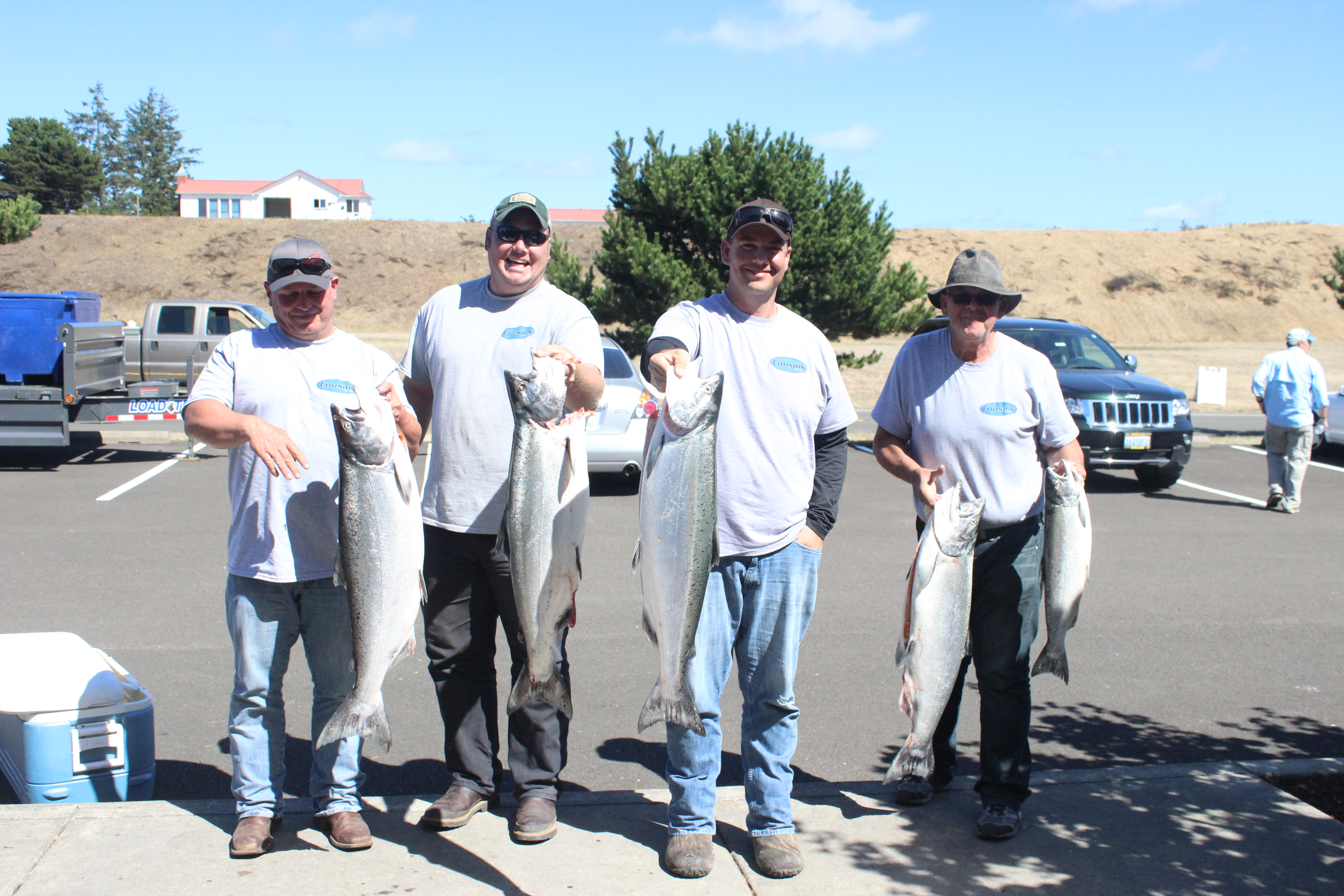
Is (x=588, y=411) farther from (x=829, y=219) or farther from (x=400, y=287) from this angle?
(x=400, y=287)

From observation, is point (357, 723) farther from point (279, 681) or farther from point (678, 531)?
point (678, 531)

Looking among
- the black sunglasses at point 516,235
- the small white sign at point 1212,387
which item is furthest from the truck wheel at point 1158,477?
the small white sign at point 1212,387

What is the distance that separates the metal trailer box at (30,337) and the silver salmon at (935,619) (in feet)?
42.9

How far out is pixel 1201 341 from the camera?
179ft

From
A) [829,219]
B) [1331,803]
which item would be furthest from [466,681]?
[829,219]

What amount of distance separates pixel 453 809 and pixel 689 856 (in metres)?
0.89

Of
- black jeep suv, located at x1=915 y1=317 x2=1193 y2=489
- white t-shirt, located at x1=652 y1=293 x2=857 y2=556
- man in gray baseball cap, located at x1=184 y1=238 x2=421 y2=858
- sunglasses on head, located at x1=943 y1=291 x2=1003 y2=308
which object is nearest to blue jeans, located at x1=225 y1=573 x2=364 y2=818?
man in gray baseball cap, located at x1=184 y1=238 x2=421 y2=858

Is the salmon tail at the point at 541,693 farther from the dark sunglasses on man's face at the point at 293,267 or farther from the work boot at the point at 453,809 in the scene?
the dark sunglasses on man's face at the point at 293,267

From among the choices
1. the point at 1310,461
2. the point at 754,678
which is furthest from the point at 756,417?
the point at 1310,461

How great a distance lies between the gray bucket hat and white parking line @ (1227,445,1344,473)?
12351 mm

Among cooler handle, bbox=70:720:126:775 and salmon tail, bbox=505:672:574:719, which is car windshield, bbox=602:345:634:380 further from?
salmon tail, bbox=505:672:574:719

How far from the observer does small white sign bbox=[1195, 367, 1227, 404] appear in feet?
82.4

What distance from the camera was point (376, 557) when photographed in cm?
323

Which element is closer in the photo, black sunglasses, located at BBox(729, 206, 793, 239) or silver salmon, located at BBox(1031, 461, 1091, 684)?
black sunglasses, located at BBox(729, 206, 793, 239)
